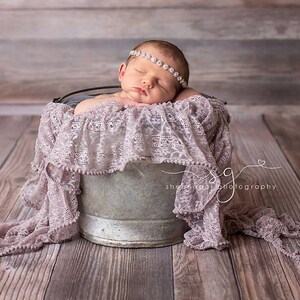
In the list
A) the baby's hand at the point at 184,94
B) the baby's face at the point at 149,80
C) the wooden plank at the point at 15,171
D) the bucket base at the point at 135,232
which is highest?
the baby's face at the point at 149,80

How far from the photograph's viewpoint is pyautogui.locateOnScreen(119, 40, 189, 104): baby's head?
5.60 feet

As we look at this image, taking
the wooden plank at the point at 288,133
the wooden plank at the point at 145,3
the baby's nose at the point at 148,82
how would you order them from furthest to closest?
the wooden plank at the point at 145,3
the wooden plank at the point at 288,133
the baby's nose at the point at 148,82

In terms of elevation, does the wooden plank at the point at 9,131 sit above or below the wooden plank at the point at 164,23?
below

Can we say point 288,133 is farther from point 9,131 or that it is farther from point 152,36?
point 9,131

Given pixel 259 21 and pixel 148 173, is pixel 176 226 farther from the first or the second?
pixel 259 21

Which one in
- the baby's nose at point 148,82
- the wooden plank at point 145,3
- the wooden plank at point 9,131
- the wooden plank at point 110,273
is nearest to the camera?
the wooden plank at point 110,273

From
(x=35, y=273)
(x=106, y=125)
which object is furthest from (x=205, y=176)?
(x=35, y=273)

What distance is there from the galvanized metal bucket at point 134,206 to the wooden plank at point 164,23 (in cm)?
175

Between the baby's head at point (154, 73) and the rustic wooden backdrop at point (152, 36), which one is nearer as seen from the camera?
the baby's head at point (154, 73)

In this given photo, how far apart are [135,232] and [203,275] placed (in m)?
0.23

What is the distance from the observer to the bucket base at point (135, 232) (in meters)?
1.75

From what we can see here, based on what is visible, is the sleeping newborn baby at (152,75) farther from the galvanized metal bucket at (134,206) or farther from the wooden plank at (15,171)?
the wooden plank at (15,171)

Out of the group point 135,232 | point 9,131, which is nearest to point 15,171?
point 9,131

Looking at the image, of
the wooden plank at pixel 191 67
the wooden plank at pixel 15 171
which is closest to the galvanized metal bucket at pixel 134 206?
the wooden plank at pixel 15 171
